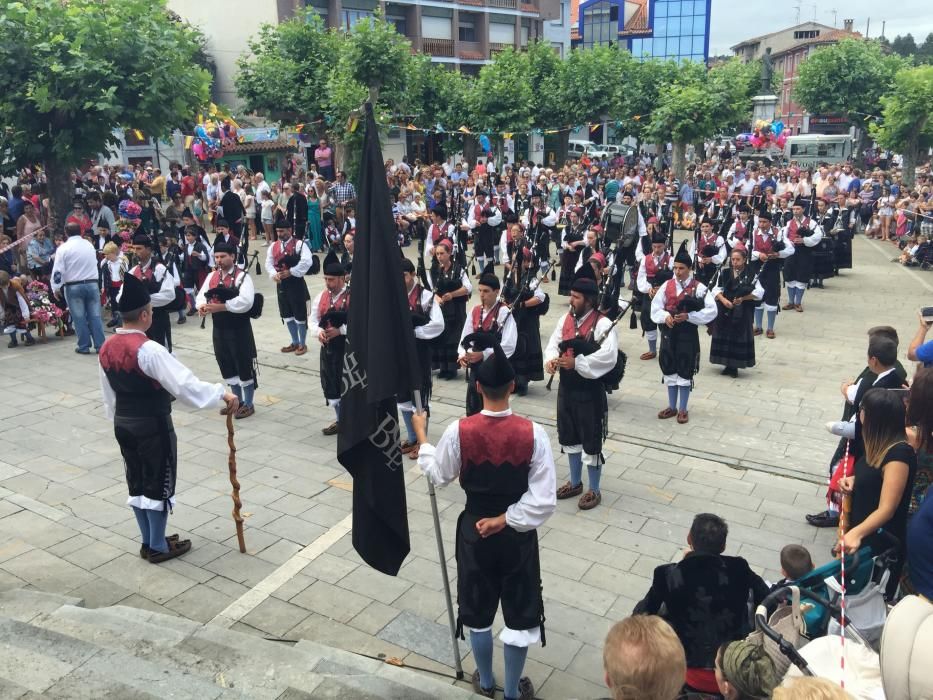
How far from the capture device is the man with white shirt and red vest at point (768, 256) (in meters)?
11.8

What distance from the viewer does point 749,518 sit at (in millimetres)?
6348

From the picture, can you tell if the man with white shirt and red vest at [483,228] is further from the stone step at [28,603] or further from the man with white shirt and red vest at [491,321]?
the stone step at [28,603]

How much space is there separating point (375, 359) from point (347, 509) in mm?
3042

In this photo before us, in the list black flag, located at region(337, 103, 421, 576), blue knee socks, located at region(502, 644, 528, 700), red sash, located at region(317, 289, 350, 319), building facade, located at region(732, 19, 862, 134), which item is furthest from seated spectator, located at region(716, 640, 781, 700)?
building facade, located at region(732, 19, 862, 134)

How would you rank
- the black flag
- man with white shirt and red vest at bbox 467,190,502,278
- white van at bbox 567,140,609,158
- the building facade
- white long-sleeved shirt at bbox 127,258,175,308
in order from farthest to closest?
the building facade < white van at bbox 567,140,609,158 < man with white shirt and red vest at bbox 467,190,502,278 < white long-sleeved shirt at bbox 127,258,175,308 < the black flag

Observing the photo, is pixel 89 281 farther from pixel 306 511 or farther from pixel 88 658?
pixel 88 658

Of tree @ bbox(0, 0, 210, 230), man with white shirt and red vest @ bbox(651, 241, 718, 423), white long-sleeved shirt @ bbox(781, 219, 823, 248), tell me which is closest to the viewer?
man with white shirt and red vest @ bbox(651, 241, 718, 423)

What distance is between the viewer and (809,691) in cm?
206

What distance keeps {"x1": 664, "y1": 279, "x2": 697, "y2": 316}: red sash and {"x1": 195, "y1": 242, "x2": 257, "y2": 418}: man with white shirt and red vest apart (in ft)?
14.9

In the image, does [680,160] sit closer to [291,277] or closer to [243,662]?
[291,277]

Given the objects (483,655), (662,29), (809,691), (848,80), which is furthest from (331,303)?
(662,29)

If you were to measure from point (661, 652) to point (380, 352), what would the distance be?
197 centimetres

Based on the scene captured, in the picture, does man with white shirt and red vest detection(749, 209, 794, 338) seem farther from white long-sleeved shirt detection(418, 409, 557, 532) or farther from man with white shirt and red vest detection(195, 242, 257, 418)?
white long-sleeved shirt detection(418, 409, 557, 532)

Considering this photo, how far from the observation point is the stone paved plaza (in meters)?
5.04
